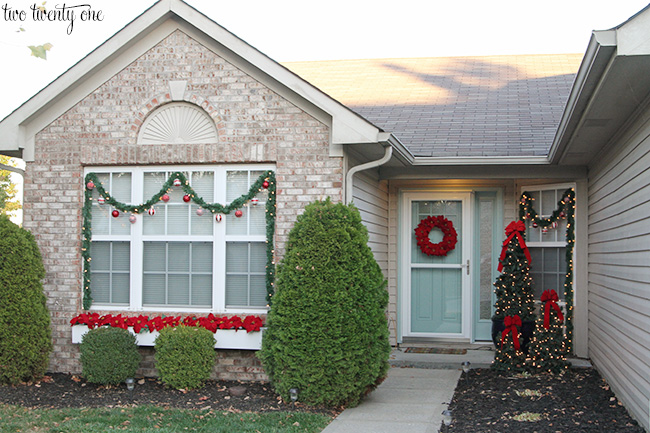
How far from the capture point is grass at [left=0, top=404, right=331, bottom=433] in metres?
5.58

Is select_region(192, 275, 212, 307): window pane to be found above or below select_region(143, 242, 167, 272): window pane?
below

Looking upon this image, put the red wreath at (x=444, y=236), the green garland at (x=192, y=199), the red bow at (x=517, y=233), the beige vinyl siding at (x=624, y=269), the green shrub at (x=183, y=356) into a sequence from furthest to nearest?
the red wreath at (x=444, y=236) < the red bow at (x=517, y=233) < the green garland at (x=192, y=199) < the green shrub at (x=183, y=356) < the beige vinyl siding at (x=624, y=269)

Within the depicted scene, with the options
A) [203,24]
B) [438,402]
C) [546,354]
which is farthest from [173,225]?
[546,354]

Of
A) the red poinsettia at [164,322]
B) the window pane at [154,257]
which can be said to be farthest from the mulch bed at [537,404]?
the window pane at [154,257]

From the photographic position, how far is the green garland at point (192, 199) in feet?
24.2

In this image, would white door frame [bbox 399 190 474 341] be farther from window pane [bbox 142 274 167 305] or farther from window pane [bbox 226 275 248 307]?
window pane [bbox 142 274 167 305]

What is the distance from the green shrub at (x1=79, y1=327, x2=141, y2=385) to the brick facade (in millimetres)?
484

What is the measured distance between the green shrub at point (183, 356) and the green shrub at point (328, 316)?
87cm

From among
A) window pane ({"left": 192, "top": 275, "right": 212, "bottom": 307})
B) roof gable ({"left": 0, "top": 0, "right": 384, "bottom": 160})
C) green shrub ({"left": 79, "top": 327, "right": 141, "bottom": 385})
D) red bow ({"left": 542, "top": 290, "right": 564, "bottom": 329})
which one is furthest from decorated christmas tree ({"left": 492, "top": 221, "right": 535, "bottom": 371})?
green shrub ({"left": 79, "top": 327, "right": 141, "bottom": 385})

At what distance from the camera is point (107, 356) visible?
711 centimetres

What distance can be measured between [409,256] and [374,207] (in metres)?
1.37

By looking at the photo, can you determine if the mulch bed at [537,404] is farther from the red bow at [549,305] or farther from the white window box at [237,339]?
the white window box at [237,339]

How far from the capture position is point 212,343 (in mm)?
7137

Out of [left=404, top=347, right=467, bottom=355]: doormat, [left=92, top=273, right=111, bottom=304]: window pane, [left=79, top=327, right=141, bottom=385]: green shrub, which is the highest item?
[left=92, top=273, right=111, bottom=304]: window pane
